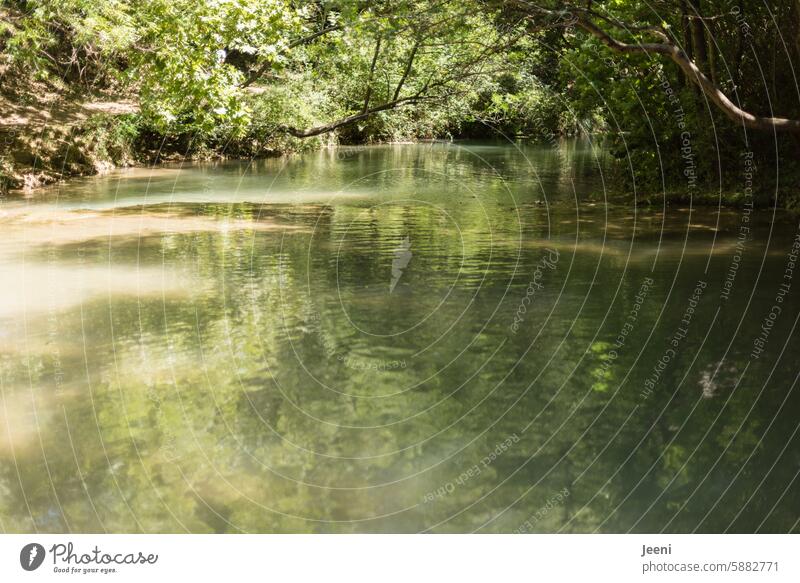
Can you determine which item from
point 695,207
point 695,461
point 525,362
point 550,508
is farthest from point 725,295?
point 695,207

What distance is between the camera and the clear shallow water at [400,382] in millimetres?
5527

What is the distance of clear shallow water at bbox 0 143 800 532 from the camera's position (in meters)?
5.53

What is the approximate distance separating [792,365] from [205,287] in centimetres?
708

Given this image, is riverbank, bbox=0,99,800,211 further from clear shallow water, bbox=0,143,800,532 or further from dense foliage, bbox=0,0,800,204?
clear shallow water, bbox=0,143,800,532

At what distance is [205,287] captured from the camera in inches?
448

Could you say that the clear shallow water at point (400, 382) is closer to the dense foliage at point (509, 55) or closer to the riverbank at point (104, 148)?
the dense foliage at point (509, 55)

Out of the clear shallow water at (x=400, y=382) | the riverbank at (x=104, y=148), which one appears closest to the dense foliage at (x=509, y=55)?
the riverbank at (x=104, y=148)
